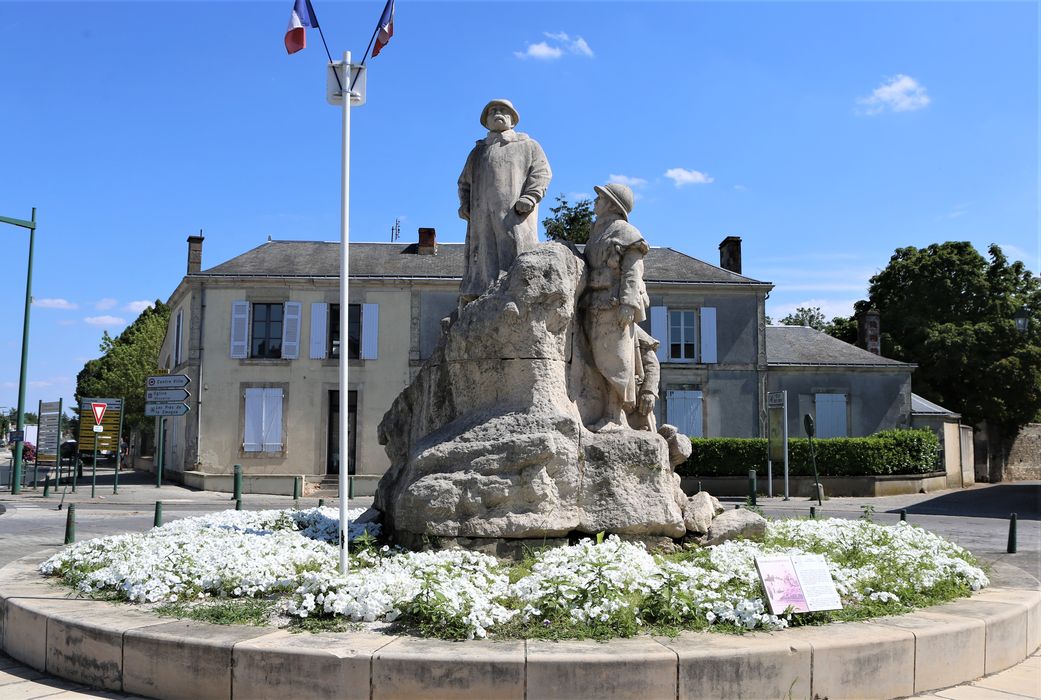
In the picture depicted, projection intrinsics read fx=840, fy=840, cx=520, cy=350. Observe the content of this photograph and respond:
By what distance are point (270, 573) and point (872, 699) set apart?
3.87 meters

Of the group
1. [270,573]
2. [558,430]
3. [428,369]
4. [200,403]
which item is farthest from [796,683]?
Result: [200,403]

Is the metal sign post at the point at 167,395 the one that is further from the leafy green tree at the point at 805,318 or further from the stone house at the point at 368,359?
the leafy green tree at the point at 805,318

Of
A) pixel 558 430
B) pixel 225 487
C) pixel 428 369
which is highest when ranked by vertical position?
pixel 428 369

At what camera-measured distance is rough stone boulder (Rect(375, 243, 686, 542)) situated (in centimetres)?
633

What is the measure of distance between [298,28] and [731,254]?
24704 millimetres

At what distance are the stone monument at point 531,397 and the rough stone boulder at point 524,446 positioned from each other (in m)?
0.01

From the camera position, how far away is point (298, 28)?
6.59 m

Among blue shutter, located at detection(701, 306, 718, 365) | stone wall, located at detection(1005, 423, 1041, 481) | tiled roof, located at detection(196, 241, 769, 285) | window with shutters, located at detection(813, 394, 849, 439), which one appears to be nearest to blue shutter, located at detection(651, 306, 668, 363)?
tiled roof, located at detection(196, 241, 769, 285)

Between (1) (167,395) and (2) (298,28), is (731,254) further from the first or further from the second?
(2) (298,28)

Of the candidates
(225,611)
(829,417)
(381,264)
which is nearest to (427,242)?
(381,264)

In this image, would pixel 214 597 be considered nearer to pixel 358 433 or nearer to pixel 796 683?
pixel 796 683

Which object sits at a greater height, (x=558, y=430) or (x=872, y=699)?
(x=558, y=430)

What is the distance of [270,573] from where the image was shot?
19.1 ft

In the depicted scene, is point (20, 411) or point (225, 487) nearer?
point (20, 411)
